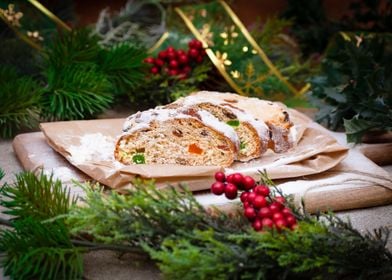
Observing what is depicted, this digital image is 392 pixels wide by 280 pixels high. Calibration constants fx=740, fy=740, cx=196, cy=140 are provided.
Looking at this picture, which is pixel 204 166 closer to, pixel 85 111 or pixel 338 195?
pixel 338 195

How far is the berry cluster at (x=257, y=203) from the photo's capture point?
135 cm

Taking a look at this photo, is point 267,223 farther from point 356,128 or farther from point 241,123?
point 356,128

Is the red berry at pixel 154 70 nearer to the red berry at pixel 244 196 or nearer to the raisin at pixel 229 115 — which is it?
the raisin at pixel 229 115

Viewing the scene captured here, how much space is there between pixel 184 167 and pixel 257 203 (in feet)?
1.18

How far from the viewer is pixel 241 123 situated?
6.38ft

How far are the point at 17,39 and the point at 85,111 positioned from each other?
1.53ft

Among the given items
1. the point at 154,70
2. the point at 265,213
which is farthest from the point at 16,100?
the point at 265,213

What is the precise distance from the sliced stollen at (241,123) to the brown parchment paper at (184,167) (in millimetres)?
30

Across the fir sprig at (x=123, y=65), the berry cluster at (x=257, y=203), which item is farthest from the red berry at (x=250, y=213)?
the fir sprig at (x=123, y=65)

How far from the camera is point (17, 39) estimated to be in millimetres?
2613

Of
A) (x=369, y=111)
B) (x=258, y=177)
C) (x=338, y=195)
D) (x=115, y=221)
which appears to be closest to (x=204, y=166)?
(x=258, y=177)

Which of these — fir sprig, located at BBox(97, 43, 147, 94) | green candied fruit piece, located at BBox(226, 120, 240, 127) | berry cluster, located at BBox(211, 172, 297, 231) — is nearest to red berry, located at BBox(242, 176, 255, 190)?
berry cluster, located at BBox(211, 172, 297, 231)

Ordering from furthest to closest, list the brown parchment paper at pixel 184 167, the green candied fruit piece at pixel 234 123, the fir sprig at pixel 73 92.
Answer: the fir sprig at pixel 73 92 < the green candied fruit piece at pixel 234 123 < the brown parchment paper at pixel 184 167

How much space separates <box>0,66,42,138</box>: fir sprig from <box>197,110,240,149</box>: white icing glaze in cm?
62
